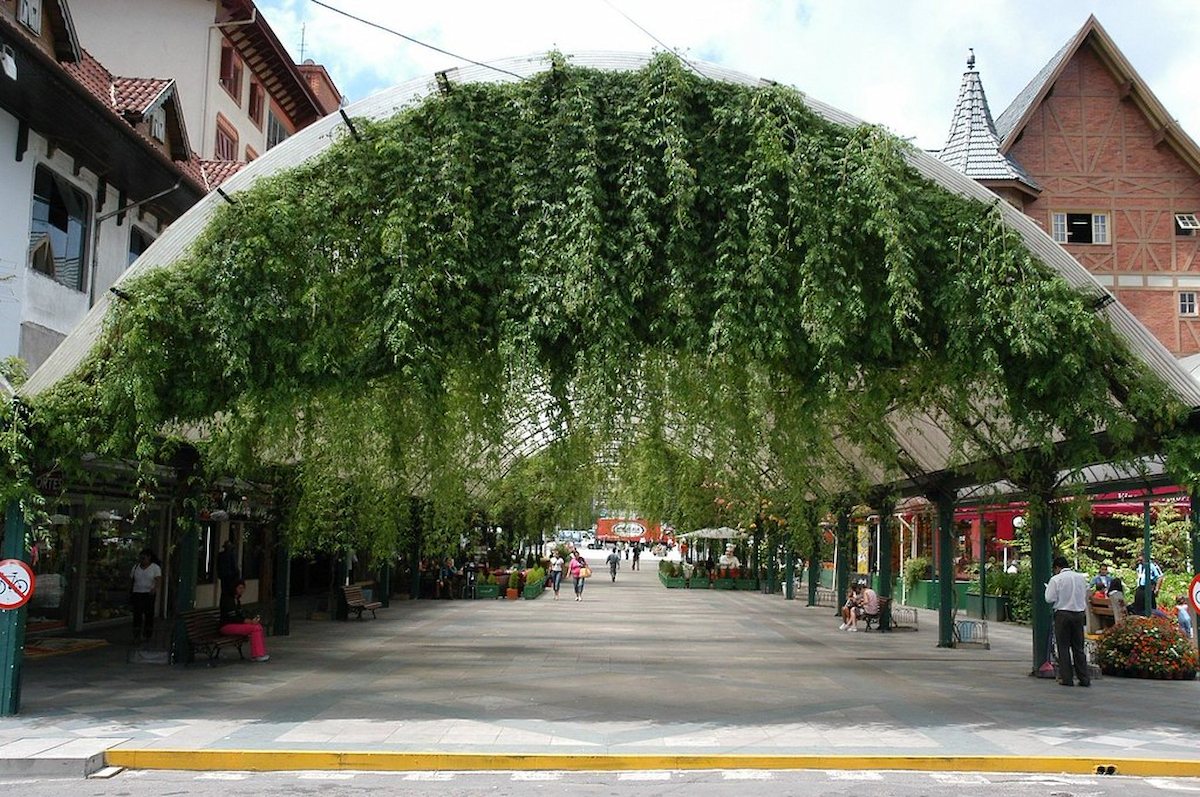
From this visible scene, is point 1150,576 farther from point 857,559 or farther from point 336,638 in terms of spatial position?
point 857,559

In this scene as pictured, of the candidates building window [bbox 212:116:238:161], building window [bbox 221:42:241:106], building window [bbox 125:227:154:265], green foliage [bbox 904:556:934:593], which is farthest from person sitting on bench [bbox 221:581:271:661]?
green foliage [bbox 904:556:934:593]

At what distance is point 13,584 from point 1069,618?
13611 millimetres

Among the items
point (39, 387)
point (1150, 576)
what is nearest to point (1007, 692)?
point (1150, 576)

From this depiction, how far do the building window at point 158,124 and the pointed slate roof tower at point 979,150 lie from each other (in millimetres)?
25492

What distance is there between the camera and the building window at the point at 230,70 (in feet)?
110

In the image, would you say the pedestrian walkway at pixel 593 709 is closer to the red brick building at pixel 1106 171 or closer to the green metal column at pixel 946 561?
the green metal column at pixel 946 561

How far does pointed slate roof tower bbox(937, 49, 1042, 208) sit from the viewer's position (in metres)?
38.0

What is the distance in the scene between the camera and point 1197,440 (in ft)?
44.8

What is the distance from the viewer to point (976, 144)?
3966 centimetres

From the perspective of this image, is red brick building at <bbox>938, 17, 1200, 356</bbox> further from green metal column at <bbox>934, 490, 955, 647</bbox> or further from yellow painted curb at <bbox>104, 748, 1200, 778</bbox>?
yellow painted curb at <bbox>104, 748, 1200, 778</bbox>

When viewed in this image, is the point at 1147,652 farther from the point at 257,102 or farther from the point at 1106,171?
the point at 257,102

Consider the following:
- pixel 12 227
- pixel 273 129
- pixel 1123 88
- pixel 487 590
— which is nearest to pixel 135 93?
pixel 12 227

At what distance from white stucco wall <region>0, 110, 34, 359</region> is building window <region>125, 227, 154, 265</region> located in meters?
3.84

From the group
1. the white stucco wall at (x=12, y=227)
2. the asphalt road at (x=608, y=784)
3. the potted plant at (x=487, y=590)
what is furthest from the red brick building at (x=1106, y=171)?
the asphalt road at (x=608, y=784)
